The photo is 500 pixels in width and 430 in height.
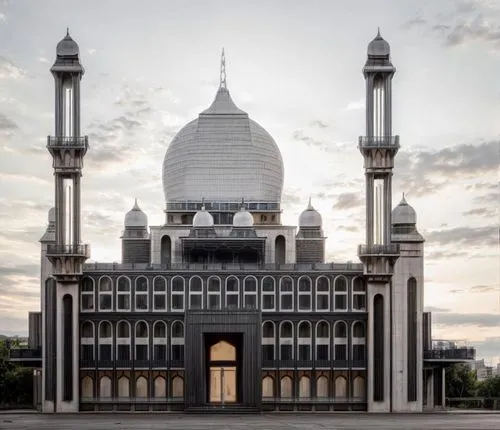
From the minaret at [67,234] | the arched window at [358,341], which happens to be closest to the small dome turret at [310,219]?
the arched window at [358,341]

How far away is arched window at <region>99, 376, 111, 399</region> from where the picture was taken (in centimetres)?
11412

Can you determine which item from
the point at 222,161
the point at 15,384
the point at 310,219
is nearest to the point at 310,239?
the point at 310,219

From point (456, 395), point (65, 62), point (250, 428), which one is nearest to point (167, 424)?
point (250, 428)

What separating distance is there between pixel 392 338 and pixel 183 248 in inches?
916

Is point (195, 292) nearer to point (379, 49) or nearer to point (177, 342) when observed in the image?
point (177, 342)

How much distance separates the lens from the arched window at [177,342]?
11488 centimetres

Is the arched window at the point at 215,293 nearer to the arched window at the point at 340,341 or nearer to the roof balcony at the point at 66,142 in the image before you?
the arched window at the point at 340,341

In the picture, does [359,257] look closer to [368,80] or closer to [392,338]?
[392,338]

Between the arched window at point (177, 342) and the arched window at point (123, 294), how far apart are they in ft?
16.6

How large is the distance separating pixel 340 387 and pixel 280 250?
1867 cm

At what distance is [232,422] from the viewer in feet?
292

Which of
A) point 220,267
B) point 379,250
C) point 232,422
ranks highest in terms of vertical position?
point 379,250

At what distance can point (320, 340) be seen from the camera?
11512 centimetres

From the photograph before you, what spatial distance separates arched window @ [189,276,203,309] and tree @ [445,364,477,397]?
5124cm
